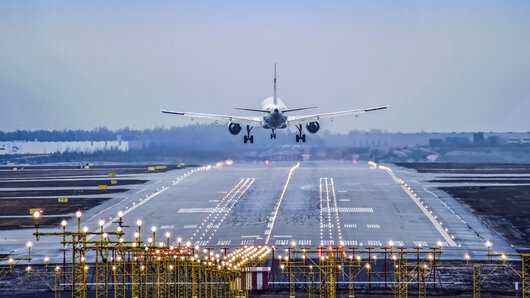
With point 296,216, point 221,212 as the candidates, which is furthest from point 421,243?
point 221,212

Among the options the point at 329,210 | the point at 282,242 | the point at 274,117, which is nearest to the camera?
the point at 282,242

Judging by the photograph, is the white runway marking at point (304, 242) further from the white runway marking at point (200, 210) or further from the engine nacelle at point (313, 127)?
the engine nacelle at point (313, 127)

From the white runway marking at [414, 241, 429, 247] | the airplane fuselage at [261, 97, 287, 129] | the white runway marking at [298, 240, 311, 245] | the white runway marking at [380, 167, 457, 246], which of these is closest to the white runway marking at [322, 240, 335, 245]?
the white runway marking at [298, 240, 311, 245]

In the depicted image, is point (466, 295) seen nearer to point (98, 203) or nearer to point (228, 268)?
point (228, 268)

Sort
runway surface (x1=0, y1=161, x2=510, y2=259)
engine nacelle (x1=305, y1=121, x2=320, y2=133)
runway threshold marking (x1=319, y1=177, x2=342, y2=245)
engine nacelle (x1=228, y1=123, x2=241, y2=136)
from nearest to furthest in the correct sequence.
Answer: runway surface (x1=0, y1=161, x2=510, y2=259)
runway threshold marking (x1=319, y1=177, x2=342, y2=245)
engine nacelle (x1=228, y1=123, x2=241, y2=136)
engine nacelle (x1=305, y1=121, x2=320, y2=133)

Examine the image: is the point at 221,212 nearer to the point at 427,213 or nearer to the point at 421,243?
the point at 427,213

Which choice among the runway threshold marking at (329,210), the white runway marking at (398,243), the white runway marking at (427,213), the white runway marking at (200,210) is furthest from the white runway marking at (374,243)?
the white runway marking at (200,210)

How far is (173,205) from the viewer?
6156 inches

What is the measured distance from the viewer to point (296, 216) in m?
140

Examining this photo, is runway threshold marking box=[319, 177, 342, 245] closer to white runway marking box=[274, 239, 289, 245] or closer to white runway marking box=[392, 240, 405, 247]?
white runway marking box=[274, 239, 289, 245]

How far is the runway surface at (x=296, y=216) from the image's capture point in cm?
11638

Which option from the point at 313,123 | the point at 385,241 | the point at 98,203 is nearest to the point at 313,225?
the point at 385,241

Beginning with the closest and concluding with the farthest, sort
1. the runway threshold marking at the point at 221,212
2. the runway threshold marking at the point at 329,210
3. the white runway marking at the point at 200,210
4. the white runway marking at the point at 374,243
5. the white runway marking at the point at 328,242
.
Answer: the white runway marking at the point at 374,243, the white runway marking at the point at 328,242, the runway threshold marking at the point at 329,210, the runway threshold marking at the point at 221,212, the white runway marking at the point at 200,210

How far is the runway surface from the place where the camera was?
11638cm
